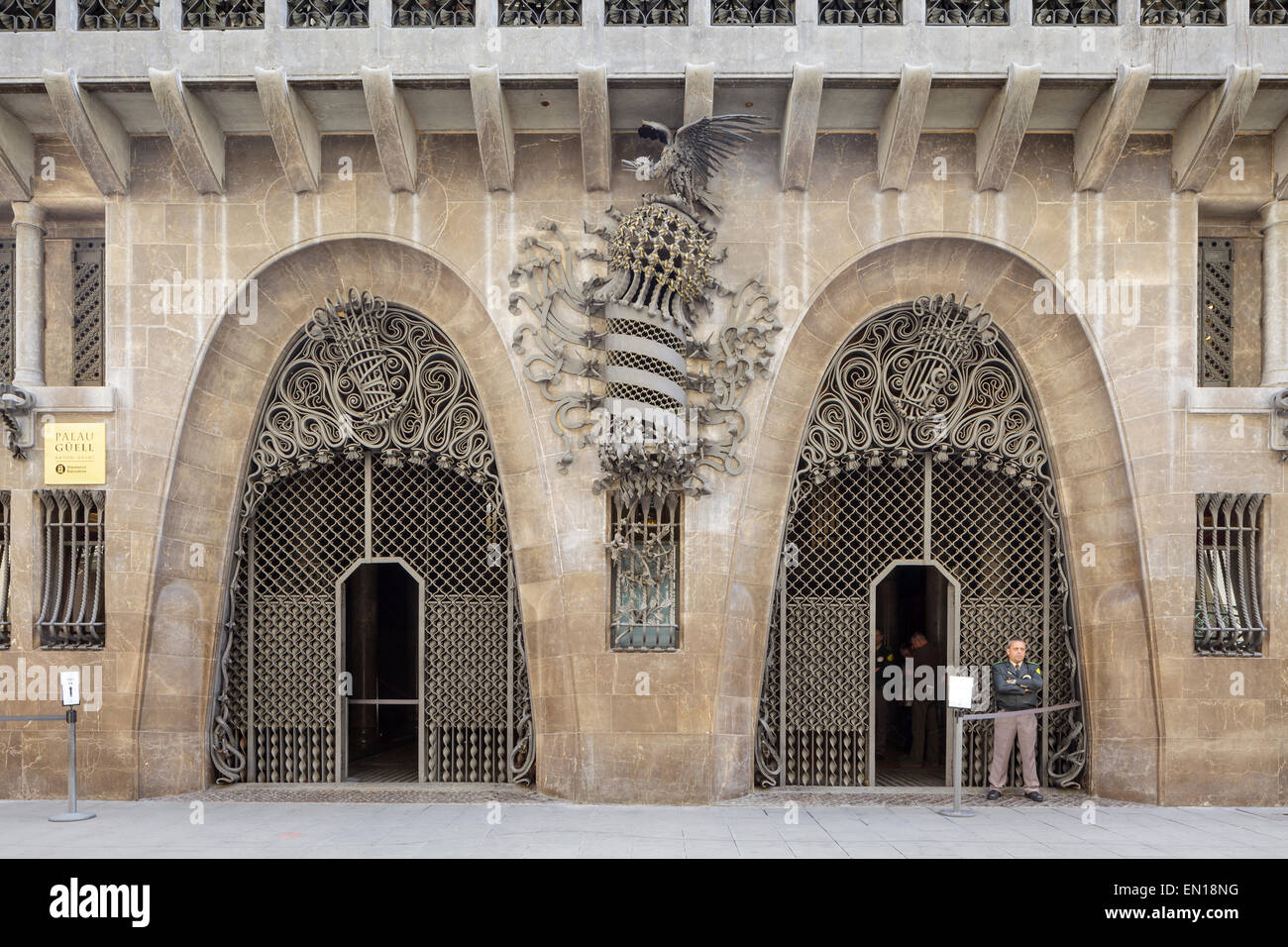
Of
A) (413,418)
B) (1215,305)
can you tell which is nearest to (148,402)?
(413,418)

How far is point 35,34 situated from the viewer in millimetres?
9953

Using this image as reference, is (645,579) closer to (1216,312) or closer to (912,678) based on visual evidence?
(912,678)

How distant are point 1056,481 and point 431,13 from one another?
8.15 metres

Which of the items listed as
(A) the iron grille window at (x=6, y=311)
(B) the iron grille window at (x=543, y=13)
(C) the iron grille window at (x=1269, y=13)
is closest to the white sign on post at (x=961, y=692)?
(C) the iron grille window at (x=1269, y=13)

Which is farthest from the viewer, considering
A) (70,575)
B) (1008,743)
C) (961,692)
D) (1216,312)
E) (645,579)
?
(1216,312)

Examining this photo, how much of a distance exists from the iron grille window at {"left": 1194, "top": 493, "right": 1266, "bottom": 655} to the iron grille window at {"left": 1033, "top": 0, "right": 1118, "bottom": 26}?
16.1 feet

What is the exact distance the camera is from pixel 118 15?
400 inches

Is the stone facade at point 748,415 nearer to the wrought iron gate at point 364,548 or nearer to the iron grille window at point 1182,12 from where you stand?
the wrought iron gate at point 364,548

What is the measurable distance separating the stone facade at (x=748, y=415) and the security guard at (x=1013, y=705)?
0.72m

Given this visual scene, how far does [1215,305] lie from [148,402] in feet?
37.6

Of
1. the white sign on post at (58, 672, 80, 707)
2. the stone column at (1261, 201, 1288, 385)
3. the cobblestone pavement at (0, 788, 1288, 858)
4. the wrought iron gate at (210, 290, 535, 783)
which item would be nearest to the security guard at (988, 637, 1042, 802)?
the cobblestone pavement at (0, 788, 1288, 858)

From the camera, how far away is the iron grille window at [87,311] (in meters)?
11.0

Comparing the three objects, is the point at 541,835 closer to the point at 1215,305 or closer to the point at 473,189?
the point at 473,189

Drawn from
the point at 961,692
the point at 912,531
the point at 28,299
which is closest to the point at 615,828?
the point at 961,692
